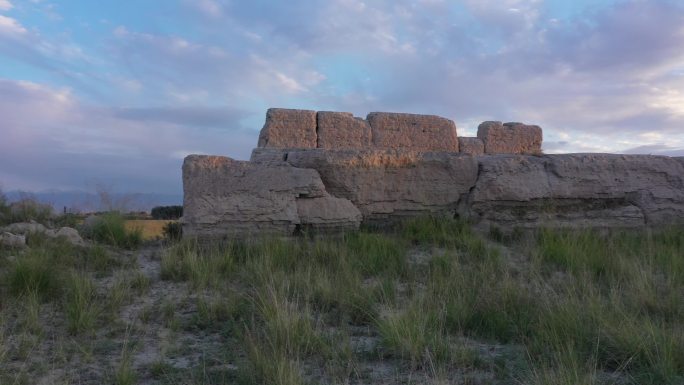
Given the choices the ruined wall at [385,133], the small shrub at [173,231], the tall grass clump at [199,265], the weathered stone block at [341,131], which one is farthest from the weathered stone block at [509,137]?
the tall grass clump at [199,265]

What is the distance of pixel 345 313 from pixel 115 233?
393 centimetres

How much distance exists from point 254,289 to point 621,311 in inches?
109

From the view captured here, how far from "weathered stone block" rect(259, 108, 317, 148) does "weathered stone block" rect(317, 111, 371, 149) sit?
0.15 metres

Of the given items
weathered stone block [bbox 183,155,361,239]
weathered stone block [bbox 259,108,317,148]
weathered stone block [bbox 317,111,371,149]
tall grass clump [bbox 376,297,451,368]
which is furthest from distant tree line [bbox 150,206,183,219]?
tall grass clump [bbox 376,297,451,368]

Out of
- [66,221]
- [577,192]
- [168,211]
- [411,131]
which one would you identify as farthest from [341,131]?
[168,211]

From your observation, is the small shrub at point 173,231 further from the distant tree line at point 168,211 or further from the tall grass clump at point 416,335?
the distant tree line at point 168,211

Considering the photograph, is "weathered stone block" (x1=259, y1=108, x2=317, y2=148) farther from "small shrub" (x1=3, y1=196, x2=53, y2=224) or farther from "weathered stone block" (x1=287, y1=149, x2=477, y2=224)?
"small shrub" (x1=3, y1=196, x2=53, y2=224)

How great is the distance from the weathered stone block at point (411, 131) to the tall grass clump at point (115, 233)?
4.27 meters

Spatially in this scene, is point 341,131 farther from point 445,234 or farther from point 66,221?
point 66,221

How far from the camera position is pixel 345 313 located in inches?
178

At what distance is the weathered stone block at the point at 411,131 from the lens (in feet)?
32.9

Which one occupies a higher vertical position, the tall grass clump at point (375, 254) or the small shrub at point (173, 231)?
the small shrub at point (173, 231)

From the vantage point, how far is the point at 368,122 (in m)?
9.99

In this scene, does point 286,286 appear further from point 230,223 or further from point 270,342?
point 230,223
